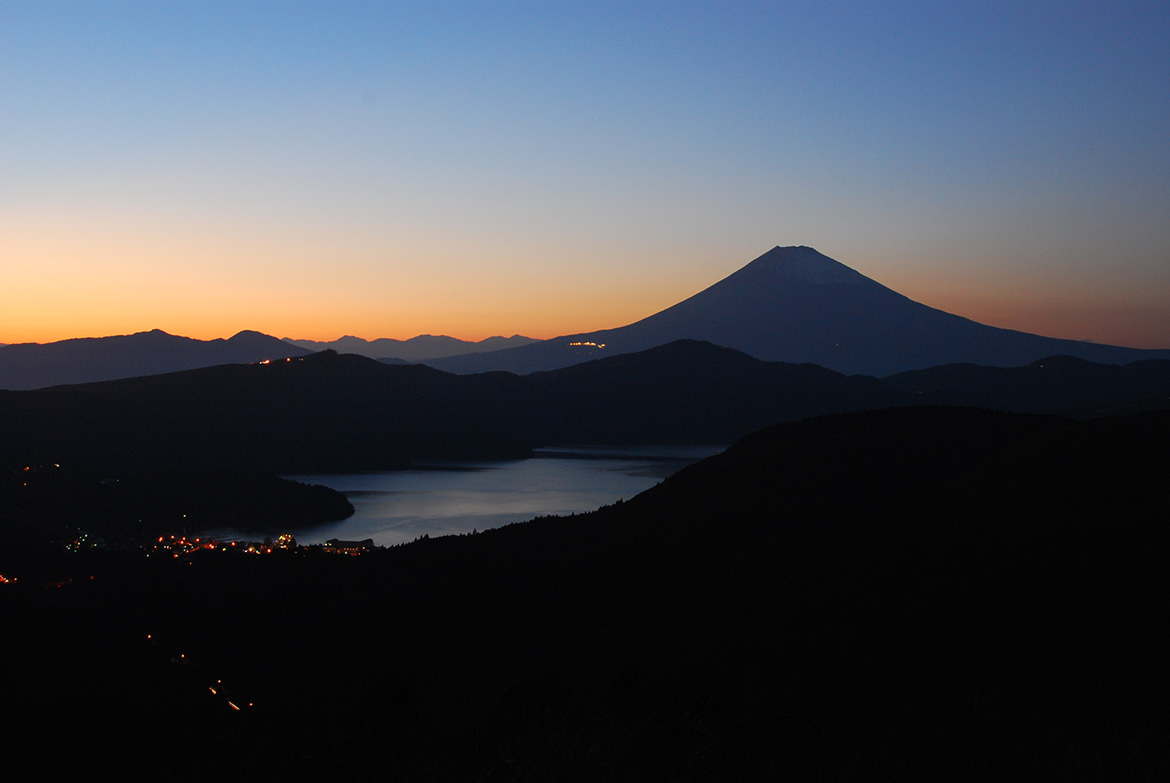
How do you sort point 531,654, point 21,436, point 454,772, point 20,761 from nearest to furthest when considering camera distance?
point 454,772 → point 20,761 → point 531,654 → point 21,436

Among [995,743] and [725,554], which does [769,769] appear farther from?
[725,554]

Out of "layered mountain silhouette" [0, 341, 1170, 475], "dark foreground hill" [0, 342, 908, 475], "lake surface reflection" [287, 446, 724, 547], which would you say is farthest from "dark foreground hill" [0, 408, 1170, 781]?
"dark foreground hill" [0, 342, 908, 475]

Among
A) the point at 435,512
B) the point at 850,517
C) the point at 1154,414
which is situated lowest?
the point at 435,512

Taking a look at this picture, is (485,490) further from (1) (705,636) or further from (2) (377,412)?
(1) (705,636)

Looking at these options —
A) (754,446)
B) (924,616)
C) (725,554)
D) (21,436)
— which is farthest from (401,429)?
(924,616)

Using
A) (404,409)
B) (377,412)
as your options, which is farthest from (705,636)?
(404,409)

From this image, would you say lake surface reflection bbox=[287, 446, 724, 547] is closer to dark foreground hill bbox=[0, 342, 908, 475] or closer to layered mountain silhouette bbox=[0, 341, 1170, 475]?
layered mountain silhouette bbox=[0, 341, 1170, 475]
